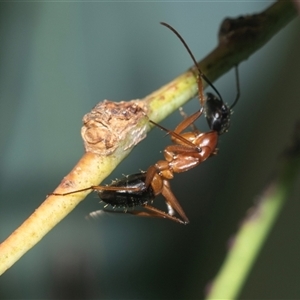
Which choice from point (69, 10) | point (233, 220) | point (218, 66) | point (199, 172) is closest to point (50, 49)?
point (69, 10)

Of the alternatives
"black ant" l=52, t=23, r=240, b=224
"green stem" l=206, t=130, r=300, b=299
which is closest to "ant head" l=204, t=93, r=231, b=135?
"black ant" l=52, t=23, r=240, b=224

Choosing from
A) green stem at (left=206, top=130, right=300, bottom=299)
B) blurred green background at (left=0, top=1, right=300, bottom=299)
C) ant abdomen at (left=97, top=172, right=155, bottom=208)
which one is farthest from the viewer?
blurred green background at (left=0, top=1, right=300, bottom=299)

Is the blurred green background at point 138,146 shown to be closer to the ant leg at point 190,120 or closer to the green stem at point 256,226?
the ant leg at point 190,120

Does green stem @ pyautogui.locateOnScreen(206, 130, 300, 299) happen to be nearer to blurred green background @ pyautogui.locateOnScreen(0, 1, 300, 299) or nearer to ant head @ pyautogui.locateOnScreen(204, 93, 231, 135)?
ant head @ pyautogui.locateOnScreen(204, 93, 231, 135)

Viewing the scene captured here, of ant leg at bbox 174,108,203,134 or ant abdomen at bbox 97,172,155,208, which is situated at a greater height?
ant leg at bbox 174,108,203,134

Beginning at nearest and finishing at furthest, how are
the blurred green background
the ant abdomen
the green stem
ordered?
the green stem, the ant abdomen, the blurred green background

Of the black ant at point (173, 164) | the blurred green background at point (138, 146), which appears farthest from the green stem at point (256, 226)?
the blurred green background at point (138, 146)

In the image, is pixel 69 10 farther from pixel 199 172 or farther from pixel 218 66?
pixel 218 66
